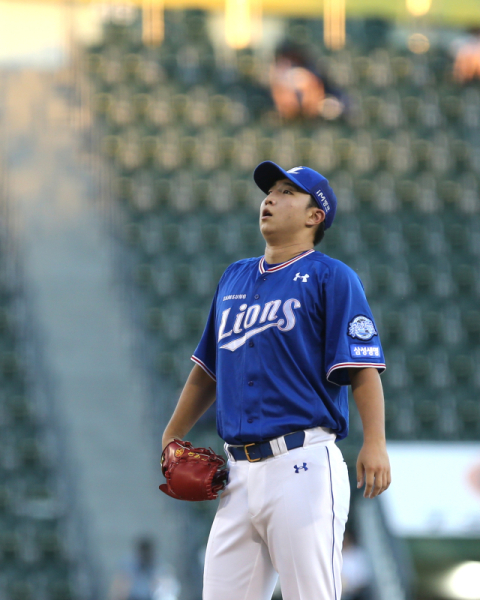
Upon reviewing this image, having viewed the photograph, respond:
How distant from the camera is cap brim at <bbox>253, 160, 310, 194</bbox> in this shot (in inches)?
108

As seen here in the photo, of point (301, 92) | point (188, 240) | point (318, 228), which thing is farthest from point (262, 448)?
point (301, 92)

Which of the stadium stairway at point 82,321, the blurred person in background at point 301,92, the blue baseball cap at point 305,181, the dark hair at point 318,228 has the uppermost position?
the blurred person in background at point 301,92

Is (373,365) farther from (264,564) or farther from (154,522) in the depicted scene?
(154,522)

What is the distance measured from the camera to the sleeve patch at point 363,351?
8.29ft

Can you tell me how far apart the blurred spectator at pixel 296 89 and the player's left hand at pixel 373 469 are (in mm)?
10028

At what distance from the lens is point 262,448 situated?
2.53 m

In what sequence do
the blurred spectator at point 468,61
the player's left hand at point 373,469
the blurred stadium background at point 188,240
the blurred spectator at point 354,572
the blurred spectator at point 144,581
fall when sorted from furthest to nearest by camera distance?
the blurred spectator at point 468,61
the blurred stadium background at point 188,240
the blurred spectator at point 354,572
the blurred spectator at point 144,581
the player's left hand at point 373,469

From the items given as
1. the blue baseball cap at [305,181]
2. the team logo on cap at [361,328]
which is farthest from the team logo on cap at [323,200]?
the team logo on cap at [361,328]

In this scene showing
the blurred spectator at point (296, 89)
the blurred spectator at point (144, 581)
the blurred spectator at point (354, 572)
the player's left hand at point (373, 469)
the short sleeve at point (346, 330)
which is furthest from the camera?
the blurred spectator at point (296, 89)

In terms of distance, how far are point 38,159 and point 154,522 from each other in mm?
4962

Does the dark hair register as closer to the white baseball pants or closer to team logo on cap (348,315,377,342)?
team logo on cap (348,315,377,342)

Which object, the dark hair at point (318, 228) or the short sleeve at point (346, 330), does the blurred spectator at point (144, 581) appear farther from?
the short sleeve at point (346, 330)

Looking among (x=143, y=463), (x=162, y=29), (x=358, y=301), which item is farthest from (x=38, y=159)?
(x=358, y=301)

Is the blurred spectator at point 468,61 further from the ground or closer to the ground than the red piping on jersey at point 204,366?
further from the ground
